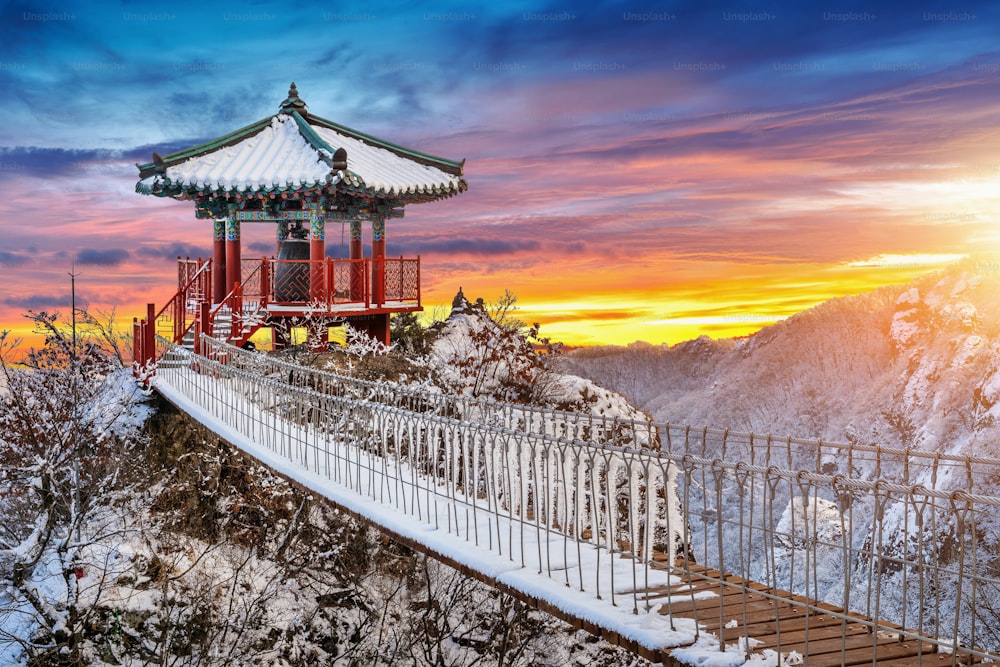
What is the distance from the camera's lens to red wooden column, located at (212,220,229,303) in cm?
2038

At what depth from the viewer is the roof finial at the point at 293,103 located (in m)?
22.3

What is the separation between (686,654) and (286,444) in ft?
25.5

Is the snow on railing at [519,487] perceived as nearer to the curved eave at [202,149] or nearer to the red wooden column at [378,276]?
the red wooden column at [378,276]

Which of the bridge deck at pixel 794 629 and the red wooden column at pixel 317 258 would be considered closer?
the bridge deck at pixel 794 629

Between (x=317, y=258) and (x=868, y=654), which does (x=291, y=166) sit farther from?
(x=868, y=654)

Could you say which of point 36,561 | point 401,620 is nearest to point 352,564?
point 401,620

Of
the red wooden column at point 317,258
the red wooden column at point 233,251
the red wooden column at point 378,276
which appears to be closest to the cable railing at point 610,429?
the red wooden column at point 317,258

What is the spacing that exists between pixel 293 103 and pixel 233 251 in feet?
15.0

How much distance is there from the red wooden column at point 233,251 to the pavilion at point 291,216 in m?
0.02

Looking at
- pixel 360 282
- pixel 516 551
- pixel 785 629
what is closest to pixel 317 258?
pixel 360 282

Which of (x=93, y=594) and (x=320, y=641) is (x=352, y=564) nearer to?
(x=320, y=641)

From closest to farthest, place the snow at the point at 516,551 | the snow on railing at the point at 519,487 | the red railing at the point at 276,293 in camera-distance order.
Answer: the snow at the point at 516,551 < the snow on railing at the point at 519,487 < the red railing at the point at 276,293

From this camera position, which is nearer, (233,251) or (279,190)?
(279,190)

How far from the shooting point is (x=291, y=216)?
20000 millimetres
